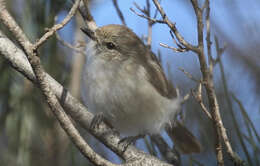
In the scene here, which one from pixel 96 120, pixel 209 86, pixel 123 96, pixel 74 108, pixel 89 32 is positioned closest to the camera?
pixel 209 86

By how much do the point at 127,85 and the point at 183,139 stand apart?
907mm

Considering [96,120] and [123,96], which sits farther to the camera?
[123,96]

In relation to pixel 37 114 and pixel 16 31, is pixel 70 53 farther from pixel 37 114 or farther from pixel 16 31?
pixel 16 31

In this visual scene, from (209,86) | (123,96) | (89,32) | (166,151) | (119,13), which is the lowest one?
(166,151)

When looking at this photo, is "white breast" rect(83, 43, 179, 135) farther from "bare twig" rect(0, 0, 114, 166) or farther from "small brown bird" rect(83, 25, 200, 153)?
"bare twig" rect(0, 0, 114, 166)

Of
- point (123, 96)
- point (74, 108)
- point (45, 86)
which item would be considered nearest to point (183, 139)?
point (123, 96)

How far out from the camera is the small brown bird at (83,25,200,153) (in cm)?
251

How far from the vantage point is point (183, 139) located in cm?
312

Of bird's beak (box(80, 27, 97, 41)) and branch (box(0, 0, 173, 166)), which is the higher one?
bird's beak (box(80, 27, 97, 41))

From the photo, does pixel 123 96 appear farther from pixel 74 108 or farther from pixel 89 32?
pixel 89 32

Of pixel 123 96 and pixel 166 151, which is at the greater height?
pixel 123 96

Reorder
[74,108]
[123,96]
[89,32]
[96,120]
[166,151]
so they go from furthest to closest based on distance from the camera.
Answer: [166,151], [89,32], [123,96], [96,120], [74,108]

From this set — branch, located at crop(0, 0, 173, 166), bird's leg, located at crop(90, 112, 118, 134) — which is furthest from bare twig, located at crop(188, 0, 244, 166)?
bird's leg, located at crop(90, 112, 118, 134)

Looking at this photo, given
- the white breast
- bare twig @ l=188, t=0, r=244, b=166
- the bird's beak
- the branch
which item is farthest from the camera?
the bird's beak
